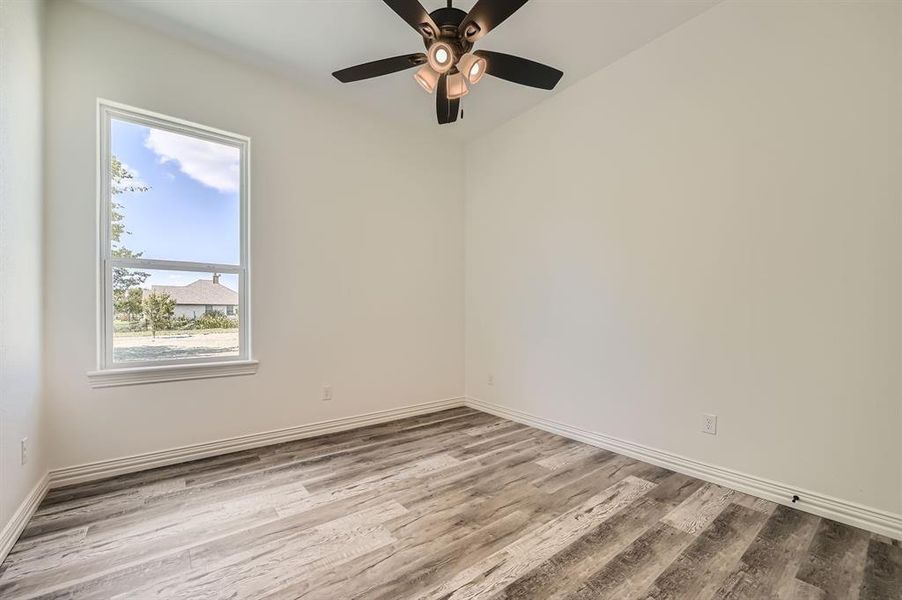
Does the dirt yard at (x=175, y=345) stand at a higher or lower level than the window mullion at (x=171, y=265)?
lower

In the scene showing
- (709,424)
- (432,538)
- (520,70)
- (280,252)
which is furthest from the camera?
(280,252)

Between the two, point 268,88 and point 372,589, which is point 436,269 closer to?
point 268,88

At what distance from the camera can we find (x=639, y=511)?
A: 2.05m

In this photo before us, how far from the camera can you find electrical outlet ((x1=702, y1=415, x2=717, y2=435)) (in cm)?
242

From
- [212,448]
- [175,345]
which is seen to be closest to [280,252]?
[175,345]

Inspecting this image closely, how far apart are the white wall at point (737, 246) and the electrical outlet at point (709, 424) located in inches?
2.1

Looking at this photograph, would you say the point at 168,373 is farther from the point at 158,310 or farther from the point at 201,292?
the point at 201,292

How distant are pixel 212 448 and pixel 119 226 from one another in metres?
1.66

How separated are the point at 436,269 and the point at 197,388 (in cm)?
Answer: 234

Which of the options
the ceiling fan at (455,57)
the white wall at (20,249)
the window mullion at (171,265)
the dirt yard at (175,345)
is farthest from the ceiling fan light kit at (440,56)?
the dirt yard at (175,345)

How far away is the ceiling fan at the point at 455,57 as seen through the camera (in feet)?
6.06

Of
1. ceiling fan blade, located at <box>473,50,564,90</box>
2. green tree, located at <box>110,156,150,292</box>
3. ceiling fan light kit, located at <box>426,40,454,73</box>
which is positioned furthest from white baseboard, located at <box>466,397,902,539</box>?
green tree, located at <box>110,156,150,292</box>

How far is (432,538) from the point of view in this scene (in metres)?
1.81

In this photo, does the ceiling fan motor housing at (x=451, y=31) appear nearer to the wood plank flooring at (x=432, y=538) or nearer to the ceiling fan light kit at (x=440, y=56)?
the ceiling fan light kit at (x=440, y=56)
